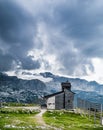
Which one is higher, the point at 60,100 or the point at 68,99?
the point at 68,99

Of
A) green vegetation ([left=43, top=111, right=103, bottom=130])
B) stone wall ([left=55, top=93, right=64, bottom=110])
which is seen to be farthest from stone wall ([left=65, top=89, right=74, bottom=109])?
green vegetation ([left=43, top=111, right=103, bottom=130])

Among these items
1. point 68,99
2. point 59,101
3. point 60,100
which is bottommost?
point 59,101

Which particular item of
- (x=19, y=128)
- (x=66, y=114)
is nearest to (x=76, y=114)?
(x=66, y=114)

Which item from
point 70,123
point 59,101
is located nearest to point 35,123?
point 70,123

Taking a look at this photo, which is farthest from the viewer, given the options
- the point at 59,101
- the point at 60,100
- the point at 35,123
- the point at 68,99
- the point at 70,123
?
the point at 68,99

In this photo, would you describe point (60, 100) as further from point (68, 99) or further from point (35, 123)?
point (35, 123)

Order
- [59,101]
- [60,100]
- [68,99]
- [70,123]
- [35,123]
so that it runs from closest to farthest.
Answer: [35,123], [70,123], [59,101], [60,100], [68,99]

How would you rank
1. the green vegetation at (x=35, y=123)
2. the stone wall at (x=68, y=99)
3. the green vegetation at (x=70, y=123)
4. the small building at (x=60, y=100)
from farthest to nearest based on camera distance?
the stone wall at (x=68, y=99) < the small building at (x=60, y=100) < the green vegetation at (x=70, y=123) < the green vegetation at (x=35, y=123)

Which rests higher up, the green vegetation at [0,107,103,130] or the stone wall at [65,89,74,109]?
the stone wall at [65,89,74,109]

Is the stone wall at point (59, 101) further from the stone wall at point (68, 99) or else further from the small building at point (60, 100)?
the stone wall at point (68, 99)

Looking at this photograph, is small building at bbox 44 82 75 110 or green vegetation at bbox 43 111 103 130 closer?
green vegetation at bbox 43 111 103 130

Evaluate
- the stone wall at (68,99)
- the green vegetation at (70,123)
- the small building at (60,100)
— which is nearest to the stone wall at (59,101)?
the small building at (60,100)

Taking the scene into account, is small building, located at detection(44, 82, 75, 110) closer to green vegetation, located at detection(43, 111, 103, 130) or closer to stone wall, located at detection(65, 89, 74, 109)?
stone wall, located at detection(65, 89, 74, 109)

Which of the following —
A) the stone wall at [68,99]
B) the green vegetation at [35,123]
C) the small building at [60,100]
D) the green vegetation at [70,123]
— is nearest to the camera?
the green vegetation at [35,123]
